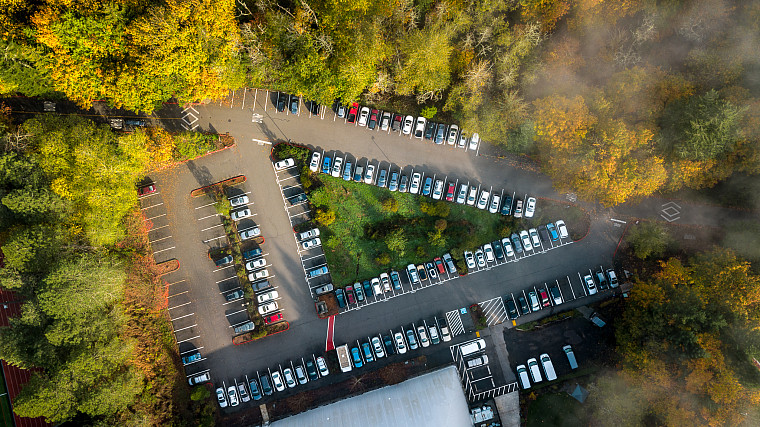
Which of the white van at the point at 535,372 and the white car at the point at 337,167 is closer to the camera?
the white van at the point at 535,372

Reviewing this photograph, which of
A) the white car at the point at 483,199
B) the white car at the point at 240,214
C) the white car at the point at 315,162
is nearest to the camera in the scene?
the white car at the point at 240,214

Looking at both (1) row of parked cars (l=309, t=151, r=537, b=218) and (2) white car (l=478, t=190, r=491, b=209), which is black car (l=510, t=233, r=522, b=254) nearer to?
(1) row of parked cars (l=309, t=151, r=537, b=218)

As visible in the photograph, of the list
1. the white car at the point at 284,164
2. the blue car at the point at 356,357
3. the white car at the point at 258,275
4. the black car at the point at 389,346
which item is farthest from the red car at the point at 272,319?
the white car at the point at 284,164

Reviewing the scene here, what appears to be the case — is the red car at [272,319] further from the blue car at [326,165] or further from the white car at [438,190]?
the white car at [438,190]

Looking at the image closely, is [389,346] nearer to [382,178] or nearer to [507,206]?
[382,178]

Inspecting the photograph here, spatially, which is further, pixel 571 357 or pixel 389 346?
pixel 389 346

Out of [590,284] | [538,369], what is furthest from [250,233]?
[590,284]

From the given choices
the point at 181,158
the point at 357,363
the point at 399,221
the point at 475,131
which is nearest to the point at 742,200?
the point at 475,131
